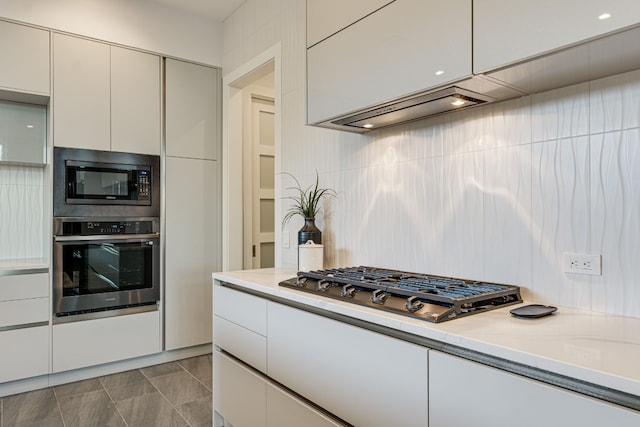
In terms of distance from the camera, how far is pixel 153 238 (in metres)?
3.36

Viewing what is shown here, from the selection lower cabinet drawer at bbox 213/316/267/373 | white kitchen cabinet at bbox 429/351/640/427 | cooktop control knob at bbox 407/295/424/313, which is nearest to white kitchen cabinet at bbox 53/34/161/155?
lower cabinet drawer at bbox 213/316/267/373

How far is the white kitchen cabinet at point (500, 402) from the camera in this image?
84 centimetres

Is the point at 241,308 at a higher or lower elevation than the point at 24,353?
higher

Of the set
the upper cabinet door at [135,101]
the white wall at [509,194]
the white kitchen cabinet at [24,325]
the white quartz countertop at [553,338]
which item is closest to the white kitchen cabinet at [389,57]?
the white wall at [509,194]

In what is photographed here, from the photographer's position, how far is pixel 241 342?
2096 millimetres

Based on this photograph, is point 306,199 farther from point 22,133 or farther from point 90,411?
point 22,133

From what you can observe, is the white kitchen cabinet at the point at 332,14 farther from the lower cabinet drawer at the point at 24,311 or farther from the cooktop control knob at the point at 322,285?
the lower cabinet drawer at the point at 24,311

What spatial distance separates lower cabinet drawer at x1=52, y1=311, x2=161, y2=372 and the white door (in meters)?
0.96

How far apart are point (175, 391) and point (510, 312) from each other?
239 cm

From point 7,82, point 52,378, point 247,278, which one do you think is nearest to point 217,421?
point 247,278

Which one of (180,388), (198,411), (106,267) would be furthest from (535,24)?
(106,267)

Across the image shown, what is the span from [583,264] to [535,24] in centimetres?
77

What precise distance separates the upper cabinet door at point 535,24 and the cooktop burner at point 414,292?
28.5 inches

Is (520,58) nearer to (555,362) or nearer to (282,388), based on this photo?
(555,362)
